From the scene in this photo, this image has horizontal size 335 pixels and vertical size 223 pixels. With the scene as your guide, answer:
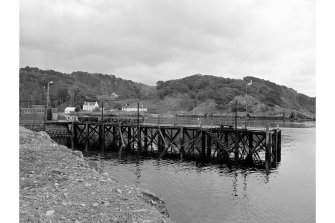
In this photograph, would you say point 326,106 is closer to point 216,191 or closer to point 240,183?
point 216,191

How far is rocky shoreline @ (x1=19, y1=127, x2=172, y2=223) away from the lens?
986cm

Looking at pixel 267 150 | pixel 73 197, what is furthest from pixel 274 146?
pixel 73 197

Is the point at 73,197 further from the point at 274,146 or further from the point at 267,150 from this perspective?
the point at 274,146

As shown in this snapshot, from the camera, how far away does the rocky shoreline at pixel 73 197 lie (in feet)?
32.3

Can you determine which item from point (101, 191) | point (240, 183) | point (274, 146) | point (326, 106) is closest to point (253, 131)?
point (274, 146)

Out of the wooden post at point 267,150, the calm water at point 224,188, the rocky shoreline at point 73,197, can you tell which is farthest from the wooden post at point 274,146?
the rocky shoreline at point 73,197

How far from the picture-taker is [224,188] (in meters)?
22.1

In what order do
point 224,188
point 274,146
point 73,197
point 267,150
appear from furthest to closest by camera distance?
1. point 274,146
2. point 267,150
3. point 224,188
4. point 73,197

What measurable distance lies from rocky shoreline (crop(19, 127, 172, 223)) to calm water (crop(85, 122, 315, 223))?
433 cm

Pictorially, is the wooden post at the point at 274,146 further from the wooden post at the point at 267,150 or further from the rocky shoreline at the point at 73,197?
the rocky shoreline at the point at 73,197

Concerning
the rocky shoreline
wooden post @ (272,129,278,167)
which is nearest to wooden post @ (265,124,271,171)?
wooden post @ (272,129,278,167)

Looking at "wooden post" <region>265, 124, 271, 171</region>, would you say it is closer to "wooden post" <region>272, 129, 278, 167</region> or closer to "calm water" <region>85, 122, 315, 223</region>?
"calm water" <region>85, 122, 315, 223</region>

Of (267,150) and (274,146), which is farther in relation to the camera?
(274,146)

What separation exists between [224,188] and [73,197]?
13426mm
